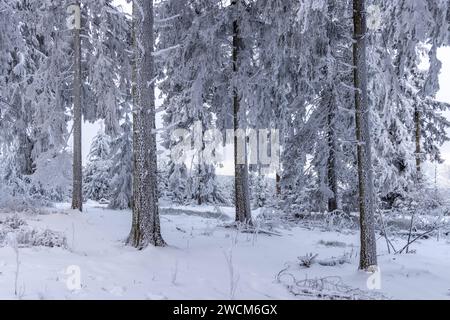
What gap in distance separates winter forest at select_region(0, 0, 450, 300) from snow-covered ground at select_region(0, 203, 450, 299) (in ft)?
0.16

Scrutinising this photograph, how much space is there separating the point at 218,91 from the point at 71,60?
5.95 metres

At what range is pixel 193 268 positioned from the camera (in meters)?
7.52

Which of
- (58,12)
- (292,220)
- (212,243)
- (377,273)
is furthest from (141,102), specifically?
(292,220)

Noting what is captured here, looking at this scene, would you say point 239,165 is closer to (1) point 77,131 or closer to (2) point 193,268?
(1) point 77,131

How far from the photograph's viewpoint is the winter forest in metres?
6.88

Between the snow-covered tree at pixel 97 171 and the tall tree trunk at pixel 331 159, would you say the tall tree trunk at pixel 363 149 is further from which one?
the snow-covered tree at pixel 97 171

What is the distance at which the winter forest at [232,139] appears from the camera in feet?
22.6

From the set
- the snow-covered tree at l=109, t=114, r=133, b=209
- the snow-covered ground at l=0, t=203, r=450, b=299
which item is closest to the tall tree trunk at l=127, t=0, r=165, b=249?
the snow-covered ground at l=0, t=203, r=450, b=299

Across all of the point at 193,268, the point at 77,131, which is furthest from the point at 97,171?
the point at 193,268

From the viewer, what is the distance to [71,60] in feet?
52.1

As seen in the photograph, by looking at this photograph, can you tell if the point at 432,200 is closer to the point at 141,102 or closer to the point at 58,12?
the point at 141,102

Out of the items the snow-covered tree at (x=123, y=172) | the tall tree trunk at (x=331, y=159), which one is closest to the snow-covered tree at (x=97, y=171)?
the snow-covered tree at (x=123, y=172)

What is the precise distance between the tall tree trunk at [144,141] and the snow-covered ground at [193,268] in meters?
0.53
